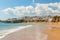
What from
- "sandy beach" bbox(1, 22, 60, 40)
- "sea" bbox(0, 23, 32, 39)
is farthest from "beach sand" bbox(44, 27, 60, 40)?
"sea" bbox(0, 23, 32, 39)

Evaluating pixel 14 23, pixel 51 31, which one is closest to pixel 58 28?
pixel 51 31

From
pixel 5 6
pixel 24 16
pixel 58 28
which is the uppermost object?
pixel 5 6

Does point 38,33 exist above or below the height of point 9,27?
below

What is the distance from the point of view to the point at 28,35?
248 centimetres

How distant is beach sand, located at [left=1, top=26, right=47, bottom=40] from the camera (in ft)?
8.09

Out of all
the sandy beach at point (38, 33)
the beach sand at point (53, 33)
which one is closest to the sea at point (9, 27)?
the sandy beach at point (38, 33)

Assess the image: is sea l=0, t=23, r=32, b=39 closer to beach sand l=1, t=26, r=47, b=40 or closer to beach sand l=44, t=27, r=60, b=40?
beach sand l=1, t=26, r=47, b=40

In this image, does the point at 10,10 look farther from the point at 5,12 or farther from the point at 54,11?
the point at 54,11

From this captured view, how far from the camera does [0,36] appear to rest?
250 cm

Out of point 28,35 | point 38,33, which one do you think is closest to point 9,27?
point 28,35

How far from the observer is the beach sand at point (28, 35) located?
A: 247cm

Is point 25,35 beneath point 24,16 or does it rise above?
beneath

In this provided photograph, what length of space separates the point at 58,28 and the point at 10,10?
851 millimetres

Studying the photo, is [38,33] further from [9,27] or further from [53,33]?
[9,27]
